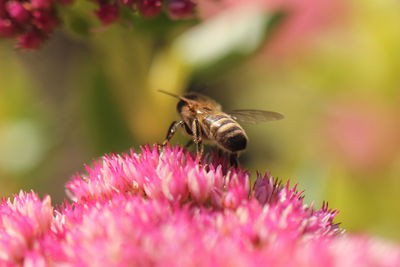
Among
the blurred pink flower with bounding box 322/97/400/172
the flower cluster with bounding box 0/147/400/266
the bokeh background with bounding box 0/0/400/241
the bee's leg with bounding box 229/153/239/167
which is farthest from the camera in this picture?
the blurred pink flower with bounding box 322/97/400/172

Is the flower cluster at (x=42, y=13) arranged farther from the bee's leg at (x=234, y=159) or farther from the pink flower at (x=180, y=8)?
the bee's leg at (x=234, y=159)

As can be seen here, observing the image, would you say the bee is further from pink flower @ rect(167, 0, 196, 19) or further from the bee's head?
pink flower @ rect(167, 0, 196, 19)

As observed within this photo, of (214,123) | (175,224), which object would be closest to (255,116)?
(214,123)

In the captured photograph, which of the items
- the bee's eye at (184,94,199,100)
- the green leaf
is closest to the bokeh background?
the green leaf

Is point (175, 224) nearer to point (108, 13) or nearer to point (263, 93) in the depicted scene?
point (108, 13)

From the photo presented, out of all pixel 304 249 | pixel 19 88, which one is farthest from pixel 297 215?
pixel 19 88

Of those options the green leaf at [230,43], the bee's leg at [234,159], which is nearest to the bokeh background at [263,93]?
the green leaf at [230,43]
